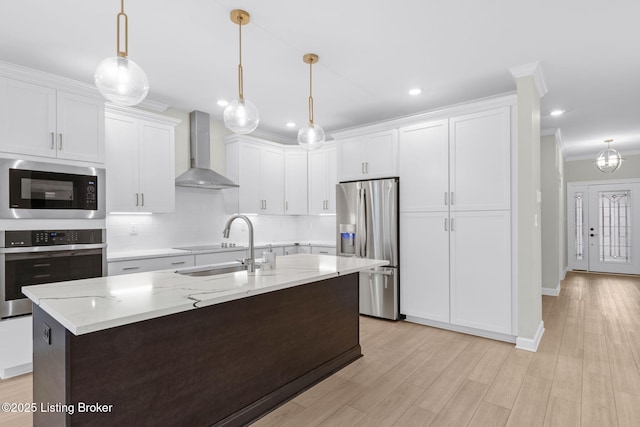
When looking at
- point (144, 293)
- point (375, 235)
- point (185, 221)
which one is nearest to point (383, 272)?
point (375, 235)

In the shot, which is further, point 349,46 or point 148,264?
point 148,264

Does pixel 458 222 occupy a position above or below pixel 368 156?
below

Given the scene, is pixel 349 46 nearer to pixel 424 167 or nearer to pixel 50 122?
pixel 424 167

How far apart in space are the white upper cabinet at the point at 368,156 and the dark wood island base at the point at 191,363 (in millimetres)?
2038

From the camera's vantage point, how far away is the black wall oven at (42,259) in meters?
2.74

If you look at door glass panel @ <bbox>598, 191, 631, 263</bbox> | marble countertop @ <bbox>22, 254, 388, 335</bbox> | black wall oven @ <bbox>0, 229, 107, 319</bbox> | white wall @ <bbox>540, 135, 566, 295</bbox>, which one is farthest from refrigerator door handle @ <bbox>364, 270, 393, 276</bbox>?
door glass panel @ <bbox>598, 191, 631, 263</bbox>

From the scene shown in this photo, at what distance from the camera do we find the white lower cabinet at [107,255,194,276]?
338 cm

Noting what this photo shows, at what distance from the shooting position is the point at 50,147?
3014 millimetres

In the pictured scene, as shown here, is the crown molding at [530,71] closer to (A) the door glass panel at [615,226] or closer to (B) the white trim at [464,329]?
(B) the white trim at [464,329]

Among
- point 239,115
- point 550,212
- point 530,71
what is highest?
point 530,71

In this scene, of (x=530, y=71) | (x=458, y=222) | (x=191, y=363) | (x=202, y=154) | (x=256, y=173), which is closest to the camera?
(x=191, y=363)

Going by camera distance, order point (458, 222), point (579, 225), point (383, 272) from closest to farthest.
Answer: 1. point (458, 222)
2. point (383, 272)
3. point (579, 225)

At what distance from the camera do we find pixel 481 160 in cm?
355

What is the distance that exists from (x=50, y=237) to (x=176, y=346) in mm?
2101
